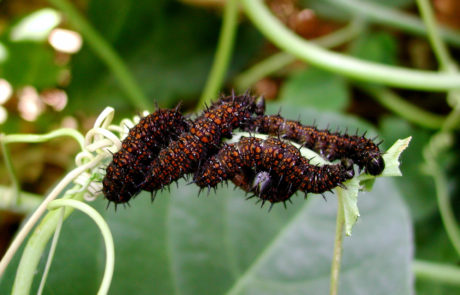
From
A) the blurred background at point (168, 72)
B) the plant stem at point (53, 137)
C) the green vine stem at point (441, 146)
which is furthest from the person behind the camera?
the blurred background at point (168, 72)

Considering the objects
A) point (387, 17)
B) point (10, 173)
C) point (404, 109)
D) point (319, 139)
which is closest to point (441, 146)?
point (404, 109)

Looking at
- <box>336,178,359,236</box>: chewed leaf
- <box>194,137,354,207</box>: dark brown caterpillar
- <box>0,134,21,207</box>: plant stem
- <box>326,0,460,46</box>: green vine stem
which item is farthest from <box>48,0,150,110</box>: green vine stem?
<box>336,178,359,236</box>: chewed leaf

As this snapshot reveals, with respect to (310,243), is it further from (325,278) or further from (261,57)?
(261,57)

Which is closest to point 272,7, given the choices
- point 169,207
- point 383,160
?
point 169,207

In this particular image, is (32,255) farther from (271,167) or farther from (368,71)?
(368,71)

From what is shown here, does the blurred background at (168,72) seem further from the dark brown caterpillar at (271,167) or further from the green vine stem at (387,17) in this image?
the dark brown caterpillar at (271,167)

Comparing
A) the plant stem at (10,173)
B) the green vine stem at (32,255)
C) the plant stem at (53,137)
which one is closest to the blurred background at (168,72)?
the plant stem at (10,173)
